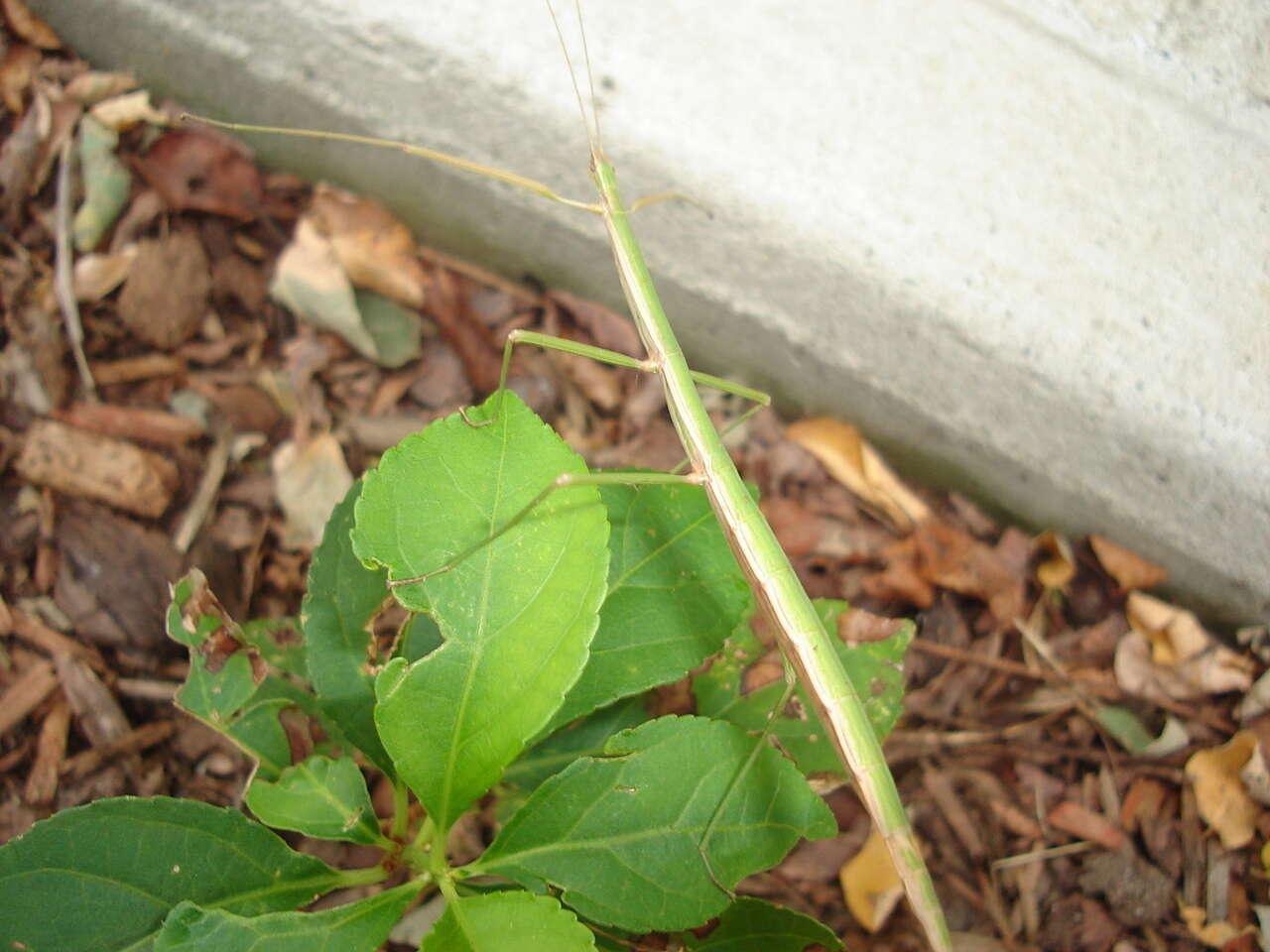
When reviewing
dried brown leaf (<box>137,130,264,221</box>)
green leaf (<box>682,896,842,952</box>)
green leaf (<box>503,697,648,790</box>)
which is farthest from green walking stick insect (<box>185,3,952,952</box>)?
dried brown leaf (<box>137,130,264,221</box>)

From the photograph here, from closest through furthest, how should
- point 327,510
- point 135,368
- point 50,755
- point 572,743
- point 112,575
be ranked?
point 572,743
point 50,755
point 112,575
point 327,510
point 135,368

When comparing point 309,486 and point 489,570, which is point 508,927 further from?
point 309,486

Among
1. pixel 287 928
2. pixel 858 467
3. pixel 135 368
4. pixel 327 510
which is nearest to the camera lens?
pixel 287 928

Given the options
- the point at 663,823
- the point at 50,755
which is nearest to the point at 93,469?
the point at 50,755

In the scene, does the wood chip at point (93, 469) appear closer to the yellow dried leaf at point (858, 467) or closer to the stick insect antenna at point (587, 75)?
the stick insect antenna at point (587, 75)

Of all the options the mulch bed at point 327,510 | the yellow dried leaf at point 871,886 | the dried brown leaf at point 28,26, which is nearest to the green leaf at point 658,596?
the mulch bed at point 327,510

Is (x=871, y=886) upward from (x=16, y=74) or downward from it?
downward
